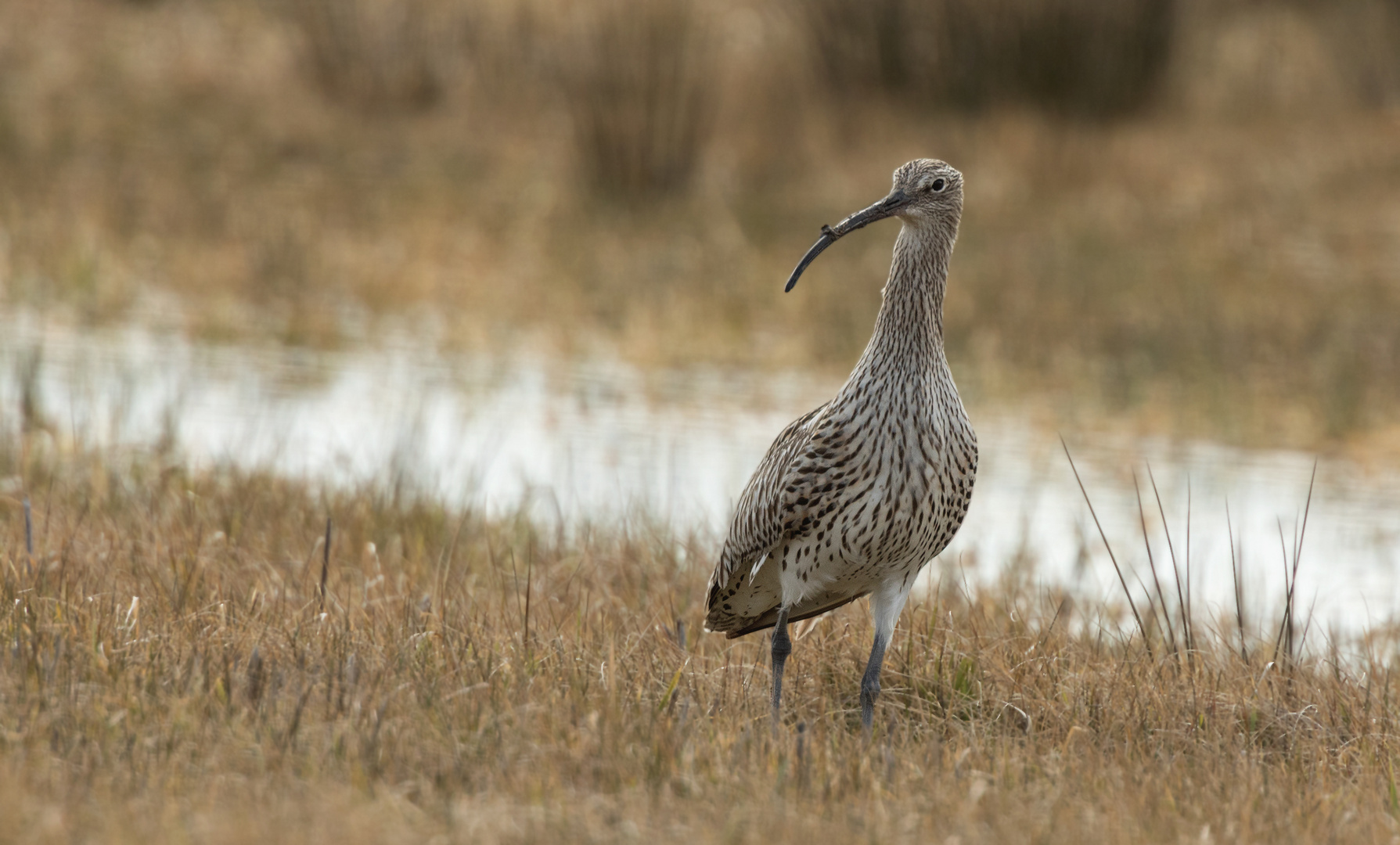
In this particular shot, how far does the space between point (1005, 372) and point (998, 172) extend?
16.8ft

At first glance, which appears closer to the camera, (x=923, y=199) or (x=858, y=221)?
Result: (x=858, y=221)

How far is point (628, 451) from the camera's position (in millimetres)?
8281

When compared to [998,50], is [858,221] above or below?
below

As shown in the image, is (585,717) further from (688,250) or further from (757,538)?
(688,250)

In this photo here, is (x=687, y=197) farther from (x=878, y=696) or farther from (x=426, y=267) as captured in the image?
(x=878, y=696)

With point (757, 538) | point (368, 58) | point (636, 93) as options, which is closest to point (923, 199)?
point (757, 538)

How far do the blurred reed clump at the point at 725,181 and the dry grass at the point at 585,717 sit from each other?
481 cm

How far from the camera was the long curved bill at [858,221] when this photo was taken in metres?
4.39

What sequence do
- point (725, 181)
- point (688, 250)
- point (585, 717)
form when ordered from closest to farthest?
point (585, 717) < point (688, 250) < point (725, 181)

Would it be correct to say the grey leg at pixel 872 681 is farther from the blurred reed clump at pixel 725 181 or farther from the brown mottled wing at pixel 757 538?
the blurred reed clump at pixel 725 181

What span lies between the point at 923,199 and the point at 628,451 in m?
3.85

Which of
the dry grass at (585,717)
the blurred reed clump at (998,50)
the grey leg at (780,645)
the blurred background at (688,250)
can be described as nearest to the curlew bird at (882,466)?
the grey leg at (780,645)

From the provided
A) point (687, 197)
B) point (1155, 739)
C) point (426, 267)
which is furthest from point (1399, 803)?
point (687, 197)

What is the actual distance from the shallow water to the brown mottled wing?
1350 mm
